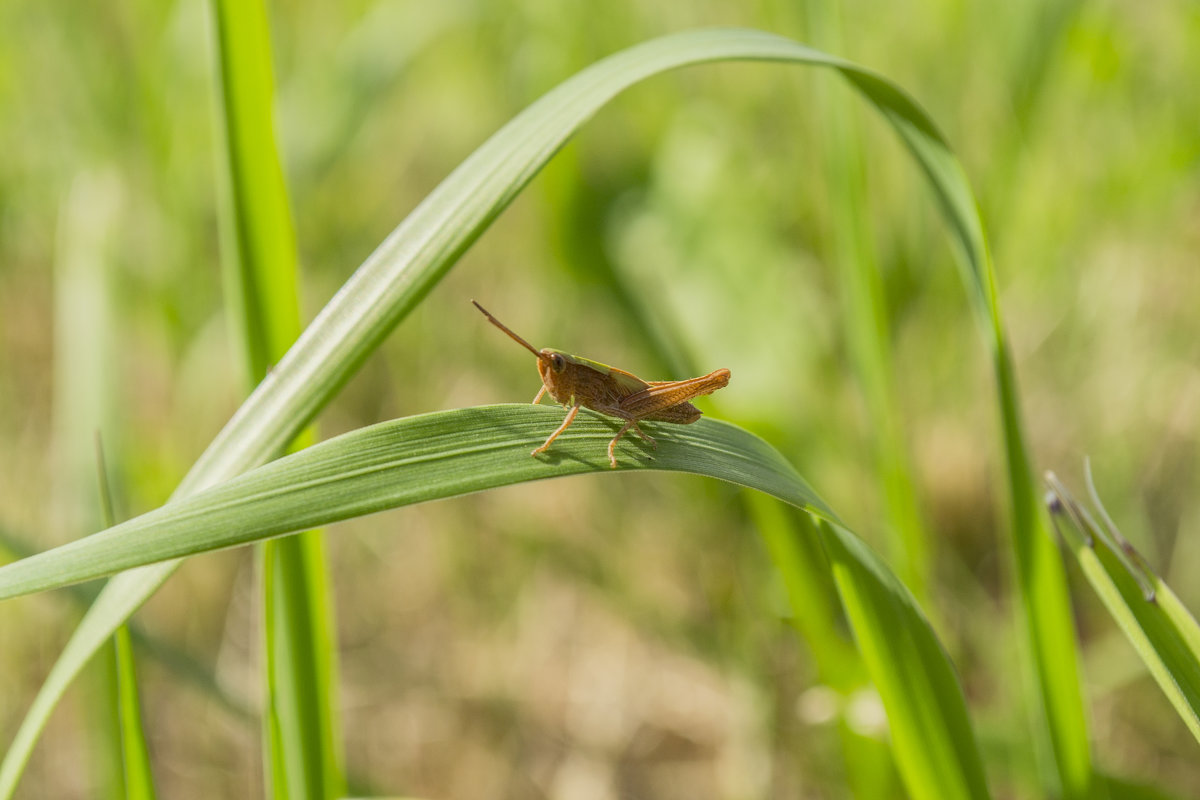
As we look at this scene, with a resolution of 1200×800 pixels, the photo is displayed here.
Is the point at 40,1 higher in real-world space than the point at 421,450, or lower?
higher

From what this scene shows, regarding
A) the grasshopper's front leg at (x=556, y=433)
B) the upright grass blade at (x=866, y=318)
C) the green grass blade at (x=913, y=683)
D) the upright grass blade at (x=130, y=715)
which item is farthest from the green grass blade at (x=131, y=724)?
the upright grass blade at (x=866, y=318)

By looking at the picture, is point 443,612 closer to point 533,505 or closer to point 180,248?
point 533,505

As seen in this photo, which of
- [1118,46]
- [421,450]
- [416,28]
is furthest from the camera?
[416,28]

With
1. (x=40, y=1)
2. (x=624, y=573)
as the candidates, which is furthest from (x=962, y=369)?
(x=40, y=1)

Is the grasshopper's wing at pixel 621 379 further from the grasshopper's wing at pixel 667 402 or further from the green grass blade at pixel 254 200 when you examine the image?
the green grass blade at pixel 254 200

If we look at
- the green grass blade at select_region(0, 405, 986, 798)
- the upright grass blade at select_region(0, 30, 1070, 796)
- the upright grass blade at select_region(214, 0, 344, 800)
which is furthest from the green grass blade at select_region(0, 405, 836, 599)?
the upright grass blade at select_region(214, 0, 344, 800)

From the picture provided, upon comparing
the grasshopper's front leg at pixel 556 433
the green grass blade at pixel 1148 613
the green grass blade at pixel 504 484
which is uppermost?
the grasshopper's front leg at pixel 556 433

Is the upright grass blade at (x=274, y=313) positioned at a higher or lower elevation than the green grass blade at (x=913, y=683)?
higher
